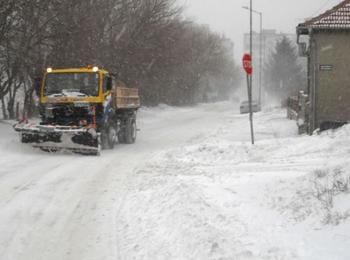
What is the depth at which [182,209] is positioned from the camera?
837cm

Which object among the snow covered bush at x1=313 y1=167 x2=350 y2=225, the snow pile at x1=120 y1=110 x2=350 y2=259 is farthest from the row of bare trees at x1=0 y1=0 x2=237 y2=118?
the snow covered bush at x1=313 y1=167 x2=350 y2=225

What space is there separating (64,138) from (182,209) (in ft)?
30.1

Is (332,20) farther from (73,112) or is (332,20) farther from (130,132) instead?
(73,112)

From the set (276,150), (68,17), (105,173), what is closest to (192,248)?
(105,173)

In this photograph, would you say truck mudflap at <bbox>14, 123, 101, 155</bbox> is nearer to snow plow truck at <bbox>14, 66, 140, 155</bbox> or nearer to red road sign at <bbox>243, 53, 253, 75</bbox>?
snow plow truck at <bbox>14, 66, 140, 155</bbox>

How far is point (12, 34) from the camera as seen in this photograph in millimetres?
23344

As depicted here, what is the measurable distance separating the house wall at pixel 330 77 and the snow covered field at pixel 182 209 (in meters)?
8.38

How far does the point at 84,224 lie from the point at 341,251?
3887 mm

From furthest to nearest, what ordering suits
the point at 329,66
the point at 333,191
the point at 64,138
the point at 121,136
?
the point at 329,66
the point at 121,136
the point at 64,138
the point at 333,191

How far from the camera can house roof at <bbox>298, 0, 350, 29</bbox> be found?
22.0 metres

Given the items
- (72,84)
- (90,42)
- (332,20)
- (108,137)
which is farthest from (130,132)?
(90,42)

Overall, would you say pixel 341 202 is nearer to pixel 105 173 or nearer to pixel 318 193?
pixel 318 193

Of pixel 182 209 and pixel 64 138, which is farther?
pixel 64 138

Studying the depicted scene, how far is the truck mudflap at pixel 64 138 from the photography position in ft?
55.1
